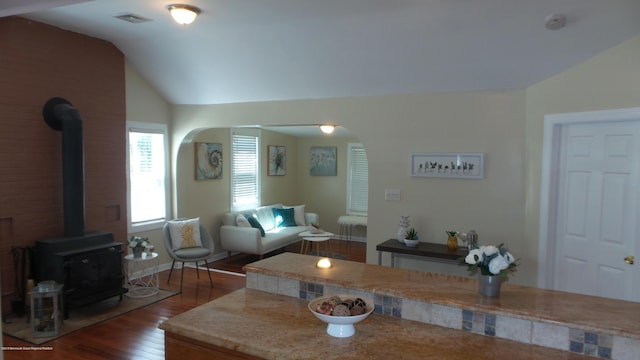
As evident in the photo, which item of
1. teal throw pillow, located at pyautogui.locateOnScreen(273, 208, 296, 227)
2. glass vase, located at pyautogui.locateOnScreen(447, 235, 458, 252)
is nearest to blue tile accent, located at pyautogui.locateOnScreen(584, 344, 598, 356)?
glass vase, located at pyautogui.locateOnScreen(447, 235, 458, 252)

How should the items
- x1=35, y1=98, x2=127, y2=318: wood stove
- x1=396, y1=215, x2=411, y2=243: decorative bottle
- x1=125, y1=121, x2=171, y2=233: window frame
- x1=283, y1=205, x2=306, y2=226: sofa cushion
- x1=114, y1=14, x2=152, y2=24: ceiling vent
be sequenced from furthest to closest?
x1=283, y1=205, x2=306, y2=226: sofa cushion → x1=125, y1=121, x2=171, y2=233: window frame → x1=396, y1=215, x2=411, y2=243: decorative bottle → x1=35, y1=98, x2=127, y2=318: wood stove → x1=114, y1=14, x2=152, y2=24: ceiling vent

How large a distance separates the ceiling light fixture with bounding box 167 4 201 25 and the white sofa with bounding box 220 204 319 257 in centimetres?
351

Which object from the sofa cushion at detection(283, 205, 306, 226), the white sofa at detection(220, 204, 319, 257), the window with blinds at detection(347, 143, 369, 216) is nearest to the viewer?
the white sofa at detection(220, 204, 319, 257)

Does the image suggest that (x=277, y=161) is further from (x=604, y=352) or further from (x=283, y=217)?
(x=604, y=352)

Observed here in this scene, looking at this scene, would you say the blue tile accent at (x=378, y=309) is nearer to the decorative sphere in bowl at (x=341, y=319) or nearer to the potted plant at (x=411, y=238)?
the decorative sphere in bowl at (x=341, y=319)

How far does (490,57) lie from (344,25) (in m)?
1.35

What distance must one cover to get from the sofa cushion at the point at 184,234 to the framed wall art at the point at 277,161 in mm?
2697

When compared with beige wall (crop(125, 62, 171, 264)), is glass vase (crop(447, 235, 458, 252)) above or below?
below

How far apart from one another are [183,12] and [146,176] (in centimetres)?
286

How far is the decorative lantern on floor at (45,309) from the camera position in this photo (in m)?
3.84

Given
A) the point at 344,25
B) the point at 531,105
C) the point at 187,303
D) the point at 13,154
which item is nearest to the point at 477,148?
the point at 531,105

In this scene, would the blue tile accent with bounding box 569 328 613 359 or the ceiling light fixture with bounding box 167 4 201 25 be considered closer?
the blue tile accent with bounding box 569 328 613 359

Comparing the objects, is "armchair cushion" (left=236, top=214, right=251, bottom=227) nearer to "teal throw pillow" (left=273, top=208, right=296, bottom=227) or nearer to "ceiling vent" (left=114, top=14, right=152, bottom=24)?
"teal throw pillow" (left=273, top=208, right=296, bottom=227)

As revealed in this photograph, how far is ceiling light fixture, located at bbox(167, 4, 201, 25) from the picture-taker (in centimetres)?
359
